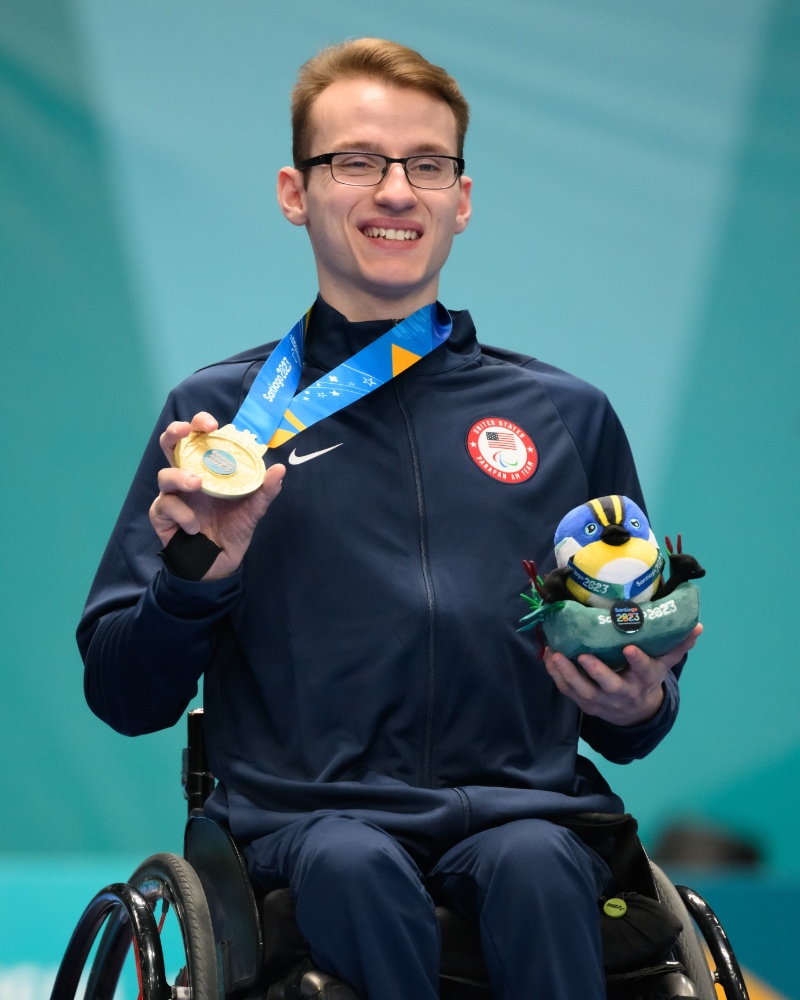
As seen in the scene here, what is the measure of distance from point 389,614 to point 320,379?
358 mm

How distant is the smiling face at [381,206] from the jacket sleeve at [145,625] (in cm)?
31

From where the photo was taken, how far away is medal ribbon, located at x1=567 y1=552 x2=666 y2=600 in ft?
5.16

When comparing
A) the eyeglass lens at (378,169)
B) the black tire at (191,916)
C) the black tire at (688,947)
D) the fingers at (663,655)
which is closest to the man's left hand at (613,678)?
the fingers at (663,655)

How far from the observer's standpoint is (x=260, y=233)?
4012mm

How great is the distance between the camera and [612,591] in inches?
61.9

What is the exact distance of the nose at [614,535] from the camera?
1577mm

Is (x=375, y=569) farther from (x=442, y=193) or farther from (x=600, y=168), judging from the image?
(x=600, y=168)

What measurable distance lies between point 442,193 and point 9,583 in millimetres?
2338

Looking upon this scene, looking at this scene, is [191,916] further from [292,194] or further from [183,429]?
[292,194]

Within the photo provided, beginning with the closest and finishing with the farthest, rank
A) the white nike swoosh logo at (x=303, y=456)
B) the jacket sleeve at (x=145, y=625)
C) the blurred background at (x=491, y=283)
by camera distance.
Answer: the jacket sleeve at (x=145, y=625), the white nike swoosh logo at (x=303, y=456), the blurred background at (x=491, y=283)

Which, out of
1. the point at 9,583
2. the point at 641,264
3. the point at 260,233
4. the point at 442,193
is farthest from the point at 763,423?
the point at 442,193

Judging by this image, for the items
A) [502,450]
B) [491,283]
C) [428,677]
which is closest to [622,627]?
[428,677]

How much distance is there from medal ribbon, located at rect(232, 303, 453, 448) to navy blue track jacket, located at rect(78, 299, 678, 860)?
0.10 ft

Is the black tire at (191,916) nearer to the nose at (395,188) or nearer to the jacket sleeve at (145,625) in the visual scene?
the jacket sleeve at (145,625)
